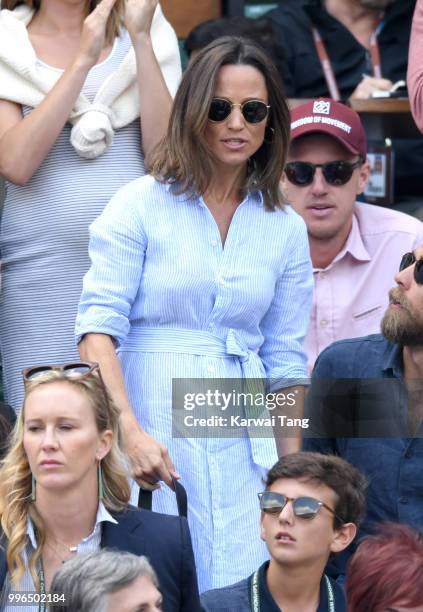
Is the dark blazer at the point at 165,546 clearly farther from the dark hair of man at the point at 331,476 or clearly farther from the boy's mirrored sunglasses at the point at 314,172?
the boy's mirrored sunglasses at the point at 314,172

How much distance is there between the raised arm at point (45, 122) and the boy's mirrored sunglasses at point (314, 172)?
0.95 m

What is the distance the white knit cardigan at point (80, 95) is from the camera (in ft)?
14.7

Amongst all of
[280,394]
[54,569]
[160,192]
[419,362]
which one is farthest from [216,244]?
[54,569]

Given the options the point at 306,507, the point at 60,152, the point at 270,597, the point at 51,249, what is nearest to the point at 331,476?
the point at 306,507

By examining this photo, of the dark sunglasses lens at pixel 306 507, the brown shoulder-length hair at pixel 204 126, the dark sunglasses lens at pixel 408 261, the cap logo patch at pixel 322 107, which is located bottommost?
the dark sunglasses lens at pixel 306 507

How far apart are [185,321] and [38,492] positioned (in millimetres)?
633

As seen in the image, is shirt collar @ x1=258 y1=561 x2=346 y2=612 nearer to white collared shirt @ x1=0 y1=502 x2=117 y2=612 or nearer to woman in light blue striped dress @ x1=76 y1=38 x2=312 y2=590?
woman in light blue striped dress @ x1=76 y1=38 x2=312 y2=590

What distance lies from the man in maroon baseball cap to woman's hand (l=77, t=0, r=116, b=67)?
3.03 ft

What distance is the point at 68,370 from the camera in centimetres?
378

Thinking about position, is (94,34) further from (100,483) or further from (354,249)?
(100,483)

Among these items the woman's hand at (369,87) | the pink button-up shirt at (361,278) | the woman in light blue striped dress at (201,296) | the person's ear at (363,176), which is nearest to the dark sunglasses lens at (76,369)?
the woman in light blue striped dress at (201,296)

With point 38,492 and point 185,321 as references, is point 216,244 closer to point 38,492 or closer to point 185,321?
point 185,321

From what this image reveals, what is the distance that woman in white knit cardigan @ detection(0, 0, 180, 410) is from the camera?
14.6 feet

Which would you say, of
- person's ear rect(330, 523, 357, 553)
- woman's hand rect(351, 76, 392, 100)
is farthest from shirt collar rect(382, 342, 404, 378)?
woman's hand rect(351, 76, 392, 100)
